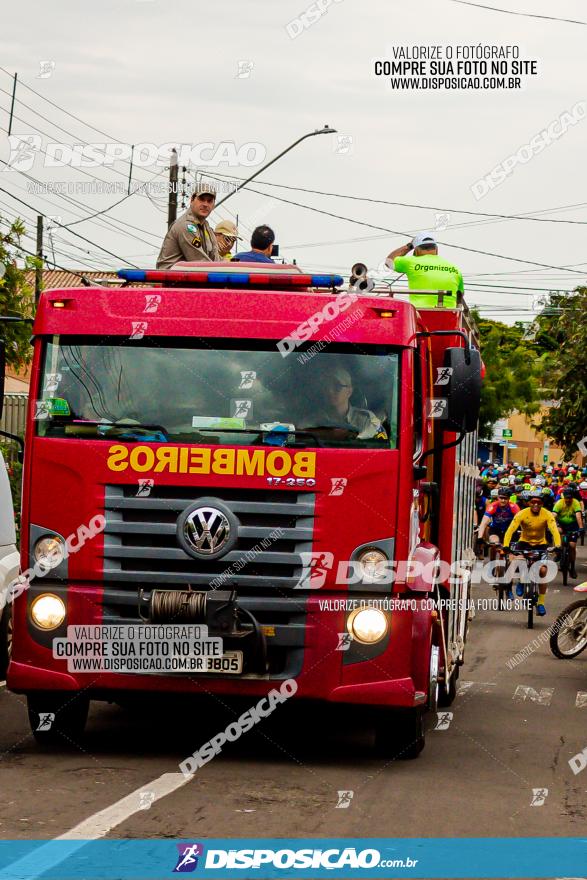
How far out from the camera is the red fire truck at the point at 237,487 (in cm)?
888

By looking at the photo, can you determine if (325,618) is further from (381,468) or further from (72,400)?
(72,400)

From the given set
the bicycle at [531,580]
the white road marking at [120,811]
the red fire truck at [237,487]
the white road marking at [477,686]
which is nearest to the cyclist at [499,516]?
the bicycle at [531,580]

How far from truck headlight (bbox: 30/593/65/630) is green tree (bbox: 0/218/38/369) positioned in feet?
32.9

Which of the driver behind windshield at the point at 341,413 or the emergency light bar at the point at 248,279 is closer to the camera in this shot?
the driver behind windshield at the point at 341,413

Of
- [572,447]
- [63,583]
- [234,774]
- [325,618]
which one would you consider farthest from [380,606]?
[572,447]

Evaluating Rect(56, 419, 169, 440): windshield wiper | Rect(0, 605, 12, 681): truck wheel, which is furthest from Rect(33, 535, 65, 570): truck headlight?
Rect(0, 605, 12, 681): truck wheel

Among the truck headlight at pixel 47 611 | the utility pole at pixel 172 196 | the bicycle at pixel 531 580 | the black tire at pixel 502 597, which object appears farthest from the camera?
the utility pole at pixel 172 196

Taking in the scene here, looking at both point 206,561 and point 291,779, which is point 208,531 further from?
point 291,779

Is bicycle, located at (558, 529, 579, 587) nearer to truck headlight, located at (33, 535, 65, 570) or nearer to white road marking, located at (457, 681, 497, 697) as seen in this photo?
white road marking, located at (457, 681, 497, 697)

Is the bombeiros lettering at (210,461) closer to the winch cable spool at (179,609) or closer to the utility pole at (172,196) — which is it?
the winch cable spool at (179,609)

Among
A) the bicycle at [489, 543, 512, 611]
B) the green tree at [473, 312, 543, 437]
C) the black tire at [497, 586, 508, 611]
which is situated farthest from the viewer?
the green tree at [473, 312, 543, 437]

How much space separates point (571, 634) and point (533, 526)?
5.12 metres

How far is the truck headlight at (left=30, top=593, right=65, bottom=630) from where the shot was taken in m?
9.02

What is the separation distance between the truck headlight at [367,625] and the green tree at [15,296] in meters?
10.7
